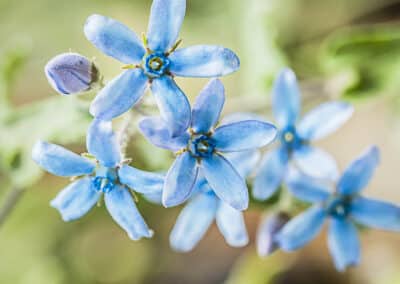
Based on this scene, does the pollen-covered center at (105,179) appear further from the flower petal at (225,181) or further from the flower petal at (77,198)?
the flower petal at (225,181)

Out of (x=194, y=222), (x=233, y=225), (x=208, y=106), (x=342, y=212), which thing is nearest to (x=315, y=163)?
(x=342, y=212)

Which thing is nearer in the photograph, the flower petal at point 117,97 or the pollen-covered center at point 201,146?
the flower petal at point 117,97

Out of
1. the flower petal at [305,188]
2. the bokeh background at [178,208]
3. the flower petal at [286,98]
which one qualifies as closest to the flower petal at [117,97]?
the flower petal at [286,98]

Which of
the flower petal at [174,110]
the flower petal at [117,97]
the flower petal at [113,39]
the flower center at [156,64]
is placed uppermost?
the flower petal at [113,39]

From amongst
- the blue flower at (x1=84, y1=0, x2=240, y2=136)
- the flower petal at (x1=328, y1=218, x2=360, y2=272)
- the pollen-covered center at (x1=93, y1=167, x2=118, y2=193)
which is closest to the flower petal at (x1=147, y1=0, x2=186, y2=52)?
the blue flower at (x1=84, y1=0, x2=240, y2=136)

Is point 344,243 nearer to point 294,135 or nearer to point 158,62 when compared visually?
point 294,135

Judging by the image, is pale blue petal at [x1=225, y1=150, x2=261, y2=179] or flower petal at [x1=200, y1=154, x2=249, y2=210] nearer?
flower petal at [x1=200, y1=154, x2=249, y2=210]

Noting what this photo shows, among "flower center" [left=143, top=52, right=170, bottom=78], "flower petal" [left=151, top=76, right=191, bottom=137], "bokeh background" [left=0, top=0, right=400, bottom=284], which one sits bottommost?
"bokeh background" [left=0, top=0, right=400, bottom=284]

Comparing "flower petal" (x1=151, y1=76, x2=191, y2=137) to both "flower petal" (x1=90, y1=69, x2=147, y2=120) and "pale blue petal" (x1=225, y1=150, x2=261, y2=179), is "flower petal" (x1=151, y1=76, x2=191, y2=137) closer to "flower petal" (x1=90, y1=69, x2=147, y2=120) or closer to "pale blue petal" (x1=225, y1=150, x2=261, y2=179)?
"flower petal" (x1=90, y1=69, x2=147, y2=120)
